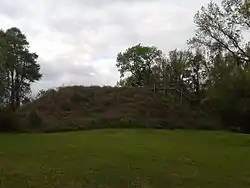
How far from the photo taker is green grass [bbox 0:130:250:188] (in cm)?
1505

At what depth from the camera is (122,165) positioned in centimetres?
1825

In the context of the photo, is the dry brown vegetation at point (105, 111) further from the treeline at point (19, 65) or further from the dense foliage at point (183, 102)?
the treeline at point (19, 65)

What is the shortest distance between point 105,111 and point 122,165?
91.1 ft

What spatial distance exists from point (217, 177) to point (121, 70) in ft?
227

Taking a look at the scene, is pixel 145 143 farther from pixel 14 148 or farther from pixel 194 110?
pixel 194 110

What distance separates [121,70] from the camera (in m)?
84.8

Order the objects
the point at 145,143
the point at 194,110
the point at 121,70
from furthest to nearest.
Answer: the point at 121,70, the point at 194,110, the point at 145,143

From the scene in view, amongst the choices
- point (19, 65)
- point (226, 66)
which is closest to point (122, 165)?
point (226, 66)

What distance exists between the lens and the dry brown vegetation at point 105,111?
41.4 metres

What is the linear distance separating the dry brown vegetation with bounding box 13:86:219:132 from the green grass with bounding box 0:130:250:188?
15.3m

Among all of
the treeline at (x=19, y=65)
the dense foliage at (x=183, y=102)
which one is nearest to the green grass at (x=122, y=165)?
the dense foliage at (x=183, y=102)

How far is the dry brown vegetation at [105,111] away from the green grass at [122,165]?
50.4ft

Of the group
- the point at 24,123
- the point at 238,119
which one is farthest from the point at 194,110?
the point at 24,123

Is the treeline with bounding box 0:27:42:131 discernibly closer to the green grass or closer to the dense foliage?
the dense foliage
